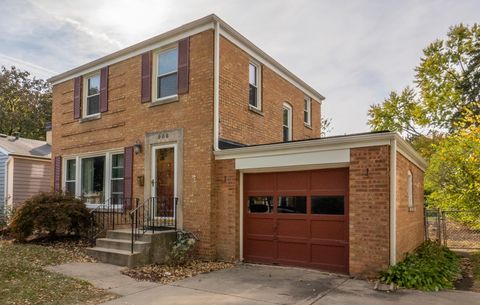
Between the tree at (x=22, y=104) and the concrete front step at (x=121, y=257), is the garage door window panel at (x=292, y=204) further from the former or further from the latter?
the tree at (x=22, y=104)

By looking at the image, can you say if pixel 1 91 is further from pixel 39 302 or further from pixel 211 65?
pixel 39 302

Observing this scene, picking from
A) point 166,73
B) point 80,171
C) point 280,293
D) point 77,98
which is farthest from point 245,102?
point 80,171

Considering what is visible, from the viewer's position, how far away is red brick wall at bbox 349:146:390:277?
7031 mm

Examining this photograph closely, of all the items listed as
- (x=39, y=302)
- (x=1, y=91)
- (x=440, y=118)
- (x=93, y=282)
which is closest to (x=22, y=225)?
(x=93, y=282)

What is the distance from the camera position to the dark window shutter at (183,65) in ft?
33.0

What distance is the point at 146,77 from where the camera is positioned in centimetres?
1103

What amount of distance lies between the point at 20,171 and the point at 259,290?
15133 millimetres

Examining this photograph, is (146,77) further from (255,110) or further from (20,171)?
(20,171)

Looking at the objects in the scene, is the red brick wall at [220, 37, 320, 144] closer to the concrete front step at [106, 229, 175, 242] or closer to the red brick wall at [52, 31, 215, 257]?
the red brick wall at [52, 31, 215, 257]

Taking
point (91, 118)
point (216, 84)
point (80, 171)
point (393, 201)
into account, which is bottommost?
point (393, 201)

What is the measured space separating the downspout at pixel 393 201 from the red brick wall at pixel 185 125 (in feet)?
14.3

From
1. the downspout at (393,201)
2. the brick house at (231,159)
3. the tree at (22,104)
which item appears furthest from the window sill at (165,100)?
the tree at (22,104)

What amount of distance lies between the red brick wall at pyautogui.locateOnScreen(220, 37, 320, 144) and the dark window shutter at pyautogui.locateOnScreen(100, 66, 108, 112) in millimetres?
4804

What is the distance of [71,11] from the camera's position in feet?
29.6
